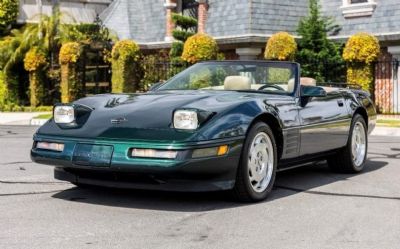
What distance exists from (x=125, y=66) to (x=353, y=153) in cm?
1441

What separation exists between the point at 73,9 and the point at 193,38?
12360 mm

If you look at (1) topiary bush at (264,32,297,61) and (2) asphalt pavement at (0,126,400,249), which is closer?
(2) asphalt pavement at (0,126,400,249)

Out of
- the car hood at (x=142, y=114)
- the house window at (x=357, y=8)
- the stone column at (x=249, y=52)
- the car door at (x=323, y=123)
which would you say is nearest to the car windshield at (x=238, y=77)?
the car door at (x=323, y=123)

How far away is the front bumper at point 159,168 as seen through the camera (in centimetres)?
537

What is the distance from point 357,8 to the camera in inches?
838

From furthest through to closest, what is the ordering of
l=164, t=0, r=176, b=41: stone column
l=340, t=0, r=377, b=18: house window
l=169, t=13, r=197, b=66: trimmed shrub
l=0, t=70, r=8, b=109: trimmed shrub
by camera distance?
l=164, t=0, r=176, b=41: stone column → l=0, t=70, r=8, b=109: trimmed shrub → l=169, t=13, r=197, b=66: trimmed shrub → l=340, t=0, r=377, b=18: house window

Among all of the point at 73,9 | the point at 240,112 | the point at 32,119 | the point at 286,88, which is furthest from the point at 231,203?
the point at 73,9

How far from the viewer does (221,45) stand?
22.9 metres

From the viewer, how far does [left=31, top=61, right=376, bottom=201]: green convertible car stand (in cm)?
546

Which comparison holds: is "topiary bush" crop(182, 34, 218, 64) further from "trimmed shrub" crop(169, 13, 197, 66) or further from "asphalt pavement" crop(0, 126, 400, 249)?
"asphalt pavement" crop(0, 126, 400, 249)

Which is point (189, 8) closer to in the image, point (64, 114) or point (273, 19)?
point (273, 19)

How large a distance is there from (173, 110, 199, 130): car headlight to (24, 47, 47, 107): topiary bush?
19192 mm

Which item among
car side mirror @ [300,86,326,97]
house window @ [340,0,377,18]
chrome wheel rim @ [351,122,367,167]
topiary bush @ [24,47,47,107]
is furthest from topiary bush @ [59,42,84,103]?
car side mirror @ [300,86,326,97]

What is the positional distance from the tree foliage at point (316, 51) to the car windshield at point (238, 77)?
13478 mm
